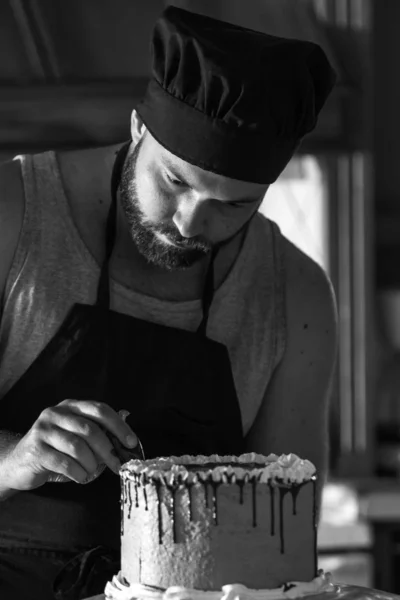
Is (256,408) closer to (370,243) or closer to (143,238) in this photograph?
(143,238)

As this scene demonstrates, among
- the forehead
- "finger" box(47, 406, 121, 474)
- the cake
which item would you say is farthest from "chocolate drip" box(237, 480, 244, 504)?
the forehead

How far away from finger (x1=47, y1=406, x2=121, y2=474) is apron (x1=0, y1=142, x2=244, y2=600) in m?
0.25

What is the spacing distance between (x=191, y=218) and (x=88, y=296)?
252 mm

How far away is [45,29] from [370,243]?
1355 millimetres

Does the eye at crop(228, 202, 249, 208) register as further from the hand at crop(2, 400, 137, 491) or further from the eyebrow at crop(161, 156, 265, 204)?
the hand at crop(2, 400, 137, 491)

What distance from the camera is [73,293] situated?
1.82 metres

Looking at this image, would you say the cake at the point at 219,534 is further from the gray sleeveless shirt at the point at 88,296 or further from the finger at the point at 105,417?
the gray sleeveless shirt at the point at 88,296

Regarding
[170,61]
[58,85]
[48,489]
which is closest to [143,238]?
[170,61]

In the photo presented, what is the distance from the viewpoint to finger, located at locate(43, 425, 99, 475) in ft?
4.93

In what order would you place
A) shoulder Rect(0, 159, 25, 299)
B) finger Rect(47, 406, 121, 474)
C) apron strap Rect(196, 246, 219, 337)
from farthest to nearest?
apron strap Rect(196, 246, 219, 337)
shoulder Rect(0, 159, 25, 299)
finger Rect(47, 406, 121, 474)

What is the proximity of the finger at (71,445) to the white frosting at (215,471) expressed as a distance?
60 millimetres

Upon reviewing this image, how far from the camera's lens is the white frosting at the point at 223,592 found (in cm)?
138

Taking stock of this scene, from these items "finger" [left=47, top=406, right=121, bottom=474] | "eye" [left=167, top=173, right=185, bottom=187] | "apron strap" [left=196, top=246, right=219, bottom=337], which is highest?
"eye" [left=167, top=173, right=185, bottom=187]

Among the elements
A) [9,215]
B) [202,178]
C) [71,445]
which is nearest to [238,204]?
[202,178]
